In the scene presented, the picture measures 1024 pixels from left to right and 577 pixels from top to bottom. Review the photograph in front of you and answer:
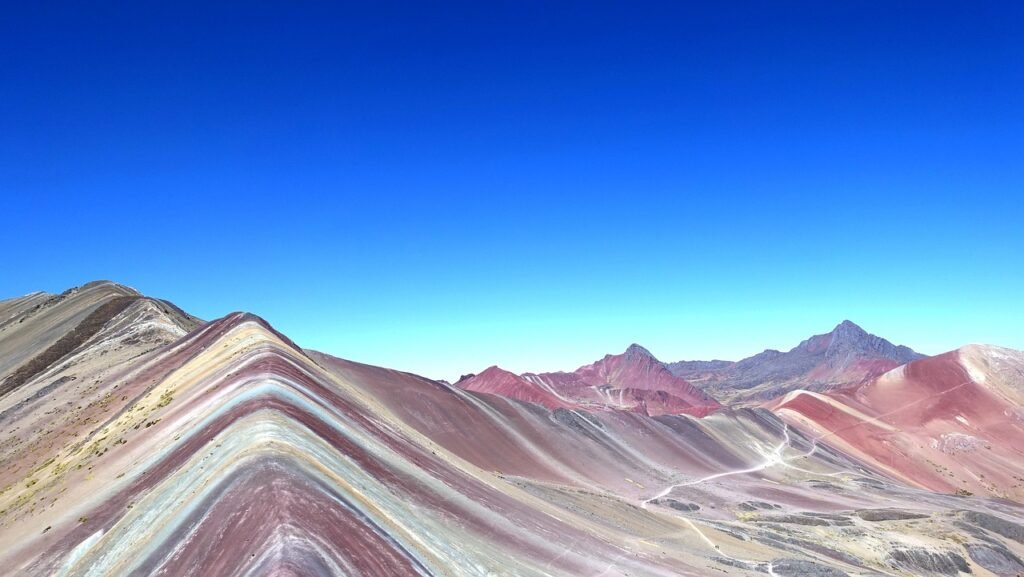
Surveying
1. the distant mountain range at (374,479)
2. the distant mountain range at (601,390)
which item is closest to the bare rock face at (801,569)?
the distant mountain range at (374,479)

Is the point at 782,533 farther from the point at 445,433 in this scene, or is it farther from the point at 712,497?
the point at 445,433

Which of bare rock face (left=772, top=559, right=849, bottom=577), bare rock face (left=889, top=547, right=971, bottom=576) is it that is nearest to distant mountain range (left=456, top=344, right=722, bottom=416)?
bare rock face (left=889, top=547, right=971, bottom=576)

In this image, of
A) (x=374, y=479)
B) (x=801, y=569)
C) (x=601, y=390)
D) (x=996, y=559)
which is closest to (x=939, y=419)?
(x=601, y=390)

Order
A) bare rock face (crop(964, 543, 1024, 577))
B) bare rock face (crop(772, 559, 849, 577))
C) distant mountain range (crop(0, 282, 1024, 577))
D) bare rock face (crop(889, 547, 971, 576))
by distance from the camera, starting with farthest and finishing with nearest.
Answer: bare rock face (crop(964, 543, 1024, 577)) → bare rock face (crop(889, 547, 971, 576)) → bare rock face (crop(772, 559, 849, 577)) → distant mountain range (crop(0, 282, 1024, 577))

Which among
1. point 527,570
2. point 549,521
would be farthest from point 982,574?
point 527,570

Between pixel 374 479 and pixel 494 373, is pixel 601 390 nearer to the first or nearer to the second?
pixel 494 373

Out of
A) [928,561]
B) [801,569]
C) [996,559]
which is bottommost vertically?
[996,559]

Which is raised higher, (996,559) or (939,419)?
(939,419)

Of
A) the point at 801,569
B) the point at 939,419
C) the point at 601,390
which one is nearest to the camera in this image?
the point at 801,569

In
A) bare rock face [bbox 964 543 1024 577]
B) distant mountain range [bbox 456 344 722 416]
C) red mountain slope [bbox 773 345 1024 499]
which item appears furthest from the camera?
distant mountain range [bbox 456 344 722 416]

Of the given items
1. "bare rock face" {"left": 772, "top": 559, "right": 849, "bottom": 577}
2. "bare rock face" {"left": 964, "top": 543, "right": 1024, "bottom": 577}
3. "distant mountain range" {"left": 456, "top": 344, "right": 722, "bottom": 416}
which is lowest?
"bare rock face" {"left": 964, "top": 543, "right": 1024, "bottom": 577}

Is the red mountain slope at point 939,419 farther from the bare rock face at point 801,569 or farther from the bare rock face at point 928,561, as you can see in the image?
the bare rock face at point 801,569

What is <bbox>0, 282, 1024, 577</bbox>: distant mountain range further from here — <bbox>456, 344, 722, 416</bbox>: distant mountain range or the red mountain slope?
<bbox>456, 344, 722, 416</bbox>: distant mountain range
